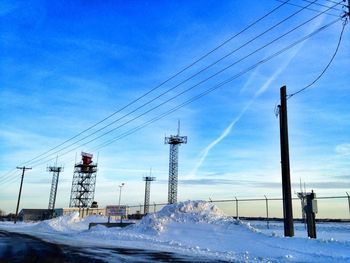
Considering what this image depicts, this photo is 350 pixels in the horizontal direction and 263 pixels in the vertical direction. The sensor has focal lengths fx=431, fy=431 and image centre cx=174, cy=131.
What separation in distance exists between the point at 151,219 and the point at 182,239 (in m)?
6.30

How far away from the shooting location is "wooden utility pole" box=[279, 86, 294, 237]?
2173 cm

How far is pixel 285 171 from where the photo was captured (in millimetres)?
22125

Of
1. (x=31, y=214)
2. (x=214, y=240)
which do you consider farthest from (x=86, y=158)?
(x=214, y=240)

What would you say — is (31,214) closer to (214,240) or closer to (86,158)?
(86,158)

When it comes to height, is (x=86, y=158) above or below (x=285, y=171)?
above

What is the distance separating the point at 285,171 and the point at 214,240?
5.48 meters

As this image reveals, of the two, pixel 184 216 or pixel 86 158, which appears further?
pixel 86 158

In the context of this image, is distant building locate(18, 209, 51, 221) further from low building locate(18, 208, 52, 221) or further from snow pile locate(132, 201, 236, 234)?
snow pile locate(132, 201, 236, 234)

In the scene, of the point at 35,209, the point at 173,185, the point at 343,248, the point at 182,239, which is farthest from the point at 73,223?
the point at 35,209

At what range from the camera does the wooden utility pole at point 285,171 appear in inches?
856

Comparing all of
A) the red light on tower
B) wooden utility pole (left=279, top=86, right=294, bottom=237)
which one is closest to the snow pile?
wooden utility pole (left=279, top=86, right=294, bottom=237)

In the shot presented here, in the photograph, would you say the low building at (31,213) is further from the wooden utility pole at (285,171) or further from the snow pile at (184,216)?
the wooden utility pole at (285,171)

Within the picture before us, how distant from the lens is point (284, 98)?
2331 centimetres

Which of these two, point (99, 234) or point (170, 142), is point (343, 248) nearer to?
point (99, 234)
